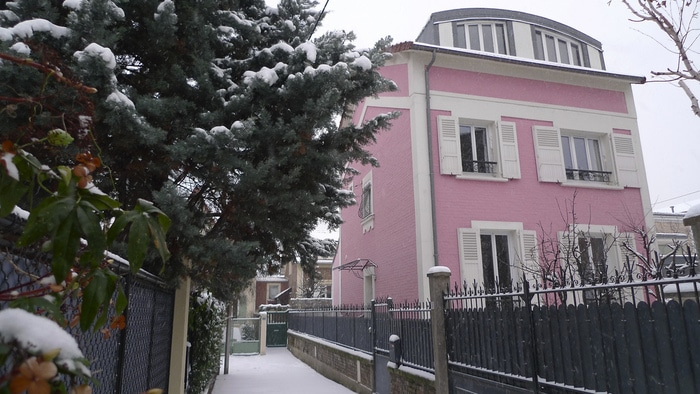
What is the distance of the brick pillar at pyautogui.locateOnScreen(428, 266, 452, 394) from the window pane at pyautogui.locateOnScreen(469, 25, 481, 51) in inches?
343

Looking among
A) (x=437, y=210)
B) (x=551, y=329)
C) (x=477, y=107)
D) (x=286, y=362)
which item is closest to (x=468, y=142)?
(x=477, y=107)

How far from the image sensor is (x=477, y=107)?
1128 centimetres

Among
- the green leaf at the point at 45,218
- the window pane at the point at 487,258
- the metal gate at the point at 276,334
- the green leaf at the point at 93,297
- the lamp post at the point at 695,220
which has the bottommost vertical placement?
the metal gate at the point at 276,334

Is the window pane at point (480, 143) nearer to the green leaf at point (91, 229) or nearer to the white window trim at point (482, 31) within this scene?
the white window trim at point (482, 31)

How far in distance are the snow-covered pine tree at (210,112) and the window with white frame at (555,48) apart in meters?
9.98

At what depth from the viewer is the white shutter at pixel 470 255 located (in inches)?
397

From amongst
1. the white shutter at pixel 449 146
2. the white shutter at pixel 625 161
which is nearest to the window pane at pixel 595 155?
the white shutter at pixel 625 161

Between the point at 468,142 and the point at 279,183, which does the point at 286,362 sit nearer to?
the point at 468,142

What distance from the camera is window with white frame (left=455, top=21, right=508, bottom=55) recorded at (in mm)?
12820

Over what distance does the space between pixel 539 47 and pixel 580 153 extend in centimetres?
346

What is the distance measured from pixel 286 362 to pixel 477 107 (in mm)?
10164

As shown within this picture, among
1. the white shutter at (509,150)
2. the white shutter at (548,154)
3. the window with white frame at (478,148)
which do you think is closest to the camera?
the window with white frame at (478,148)

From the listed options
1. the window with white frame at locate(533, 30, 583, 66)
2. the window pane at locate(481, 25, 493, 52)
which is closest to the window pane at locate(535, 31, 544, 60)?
the window with white frame at locate(533, 30, 583, 66)

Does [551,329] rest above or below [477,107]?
below
